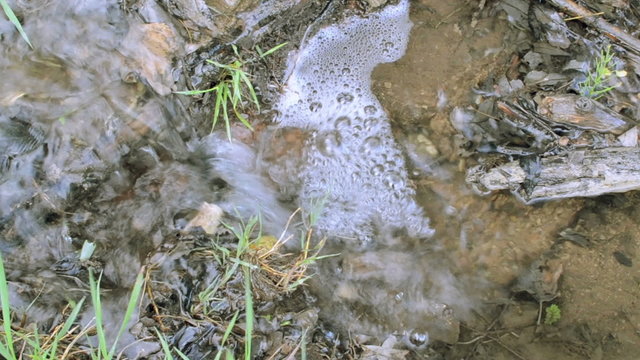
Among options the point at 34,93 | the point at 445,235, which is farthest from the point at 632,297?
the point at 34,93

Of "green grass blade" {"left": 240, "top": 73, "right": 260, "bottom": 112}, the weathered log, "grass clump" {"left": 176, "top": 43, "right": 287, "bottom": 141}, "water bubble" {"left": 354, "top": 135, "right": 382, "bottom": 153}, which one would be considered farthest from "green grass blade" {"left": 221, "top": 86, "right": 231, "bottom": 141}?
the weathered log

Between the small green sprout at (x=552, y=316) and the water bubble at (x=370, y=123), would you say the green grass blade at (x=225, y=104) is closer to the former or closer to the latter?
the water bubble at (x=370, y=123)

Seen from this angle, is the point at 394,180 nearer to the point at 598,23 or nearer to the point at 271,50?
the point at 271,50

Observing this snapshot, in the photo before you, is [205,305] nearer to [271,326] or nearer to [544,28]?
[271,326]

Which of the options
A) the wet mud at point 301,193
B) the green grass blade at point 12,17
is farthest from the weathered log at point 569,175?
the green grass blade at point 12,17

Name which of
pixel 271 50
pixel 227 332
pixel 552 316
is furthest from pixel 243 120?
pixel 552 316

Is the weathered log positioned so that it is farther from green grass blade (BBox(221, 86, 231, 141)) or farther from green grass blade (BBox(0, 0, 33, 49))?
green grass blade (BBox(0, 0, 33, 49))

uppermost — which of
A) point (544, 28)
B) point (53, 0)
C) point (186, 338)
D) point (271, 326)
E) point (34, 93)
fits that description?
point (53, 0)
